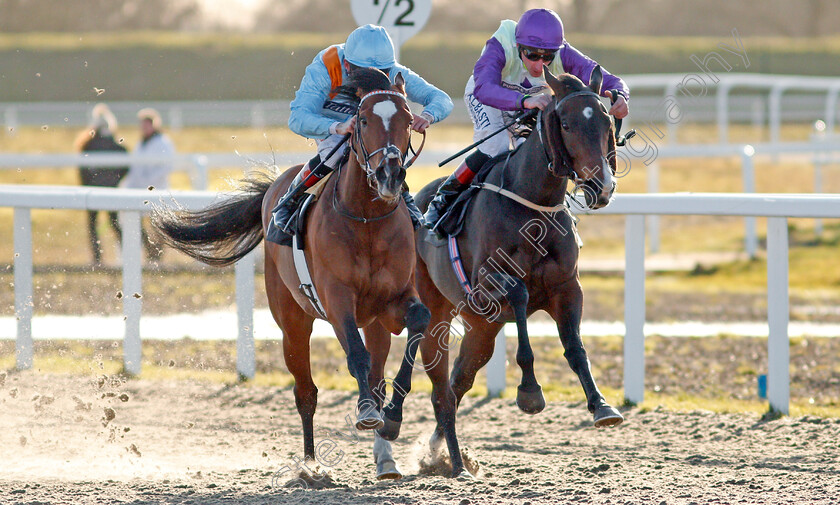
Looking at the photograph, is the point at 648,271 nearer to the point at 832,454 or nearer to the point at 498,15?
the point at 832,454

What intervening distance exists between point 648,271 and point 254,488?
8.26m

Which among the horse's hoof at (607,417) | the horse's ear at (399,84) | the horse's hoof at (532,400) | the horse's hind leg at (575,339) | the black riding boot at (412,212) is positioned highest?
the horse's ear at (399,84)

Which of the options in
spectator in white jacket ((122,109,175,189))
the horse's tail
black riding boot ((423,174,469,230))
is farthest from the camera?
spectator in white jacket ((122,109,175,189))

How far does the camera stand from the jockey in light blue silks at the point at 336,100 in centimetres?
455

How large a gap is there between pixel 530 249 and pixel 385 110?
0.99 metres

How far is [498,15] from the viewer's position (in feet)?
151

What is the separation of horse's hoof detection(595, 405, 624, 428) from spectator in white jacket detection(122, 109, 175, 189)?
896cm

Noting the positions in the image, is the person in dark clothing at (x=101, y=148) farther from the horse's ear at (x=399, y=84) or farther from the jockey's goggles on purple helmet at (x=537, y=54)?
the horse's ear at (x=399, y=84)

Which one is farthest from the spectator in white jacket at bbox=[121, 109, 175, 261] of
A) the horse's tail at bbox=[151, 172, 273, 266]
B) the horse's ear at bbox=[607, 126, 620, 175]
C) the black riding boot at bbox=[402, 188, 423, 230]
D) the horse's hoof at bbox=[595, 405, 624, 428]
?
the horse's hoof at bbox=[595, 405, 624, 428]

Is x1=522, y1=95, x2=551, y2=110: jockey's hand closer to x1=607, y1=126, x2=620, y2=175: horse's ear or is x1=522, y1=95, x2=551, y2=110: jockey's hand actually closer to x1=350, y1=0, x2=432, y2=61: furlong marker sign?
x1=607, y1=126, x2=620, y2=175: horse's ear

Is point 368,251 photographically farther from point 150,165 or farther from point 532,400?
point 150,165

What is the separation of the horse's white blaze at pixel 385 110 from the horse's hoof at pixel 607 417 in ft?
4.71

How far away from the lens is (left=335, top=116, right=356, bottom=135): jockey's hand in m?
4.31

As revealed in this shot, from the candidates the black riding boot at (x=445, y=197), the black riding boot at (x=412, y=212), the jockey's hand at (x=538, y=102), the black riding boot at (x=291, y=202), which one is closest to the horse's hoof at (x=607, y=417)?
the black riding boot at (x=412, y=212)
